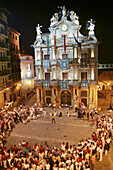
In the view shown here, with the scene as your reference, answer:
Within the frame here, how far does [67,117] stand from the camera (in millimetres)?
30766

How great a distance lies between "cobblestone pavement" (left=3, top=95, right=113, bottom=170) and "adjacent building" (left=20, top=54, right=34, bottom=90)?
27.7 meters

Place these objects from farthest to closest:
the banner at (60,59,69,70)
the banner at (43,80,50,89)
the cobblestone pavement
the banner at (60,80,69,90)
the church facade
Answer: the banner at (43,80,50,89), the banner at (60,80,69,90), the church facade, the banner at (60,59,69,70), the cobblestone pavement

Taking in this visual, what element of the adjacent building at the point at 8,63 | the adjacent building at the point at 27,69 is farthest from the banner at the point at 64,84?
the adjacent building at the point at 27,69

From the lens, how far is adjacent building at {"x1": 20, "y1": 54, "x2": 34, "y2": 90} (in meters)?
54.9

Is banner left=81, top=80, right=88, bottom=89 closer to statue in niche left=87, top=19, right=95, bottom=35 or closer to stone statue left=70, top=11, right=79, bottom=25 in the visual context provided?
statue in niche left=87, top=19, right=95, bottom=35

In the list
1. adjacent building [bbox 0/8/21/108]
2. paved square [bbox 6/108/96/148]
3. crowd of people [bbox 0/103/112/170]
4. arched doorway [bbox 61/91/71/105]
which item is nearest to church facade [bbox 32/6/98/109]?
arched doorway [bbox 61/91/71/105]

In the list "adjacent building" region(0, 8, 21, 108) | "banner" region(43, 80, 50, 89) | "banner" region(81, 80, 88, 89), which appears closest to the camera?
"banner" region(81, 80, 88, 89)

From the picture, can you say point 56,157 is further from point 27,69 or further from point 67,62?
point 27,69

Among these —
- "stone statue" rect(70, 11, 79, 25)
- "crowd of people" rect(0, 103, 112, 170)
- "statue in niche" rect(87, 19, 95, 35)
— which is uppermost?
"stone statue" rect(70, 11, 79, 25)

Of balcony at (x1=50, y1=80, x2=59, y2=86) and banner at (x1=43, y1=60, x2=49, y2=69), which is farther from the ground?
banner at (x1=43, y1=60, x2=49, y2=69)

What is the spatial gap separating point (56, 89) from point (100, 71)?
26176 millimetres

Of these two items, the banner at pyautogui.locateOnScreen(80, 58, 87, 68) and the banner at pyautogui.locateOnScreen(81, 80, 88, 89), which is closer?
the banner at pyautogui.locateOnScreen(80, 58, 87, 68)

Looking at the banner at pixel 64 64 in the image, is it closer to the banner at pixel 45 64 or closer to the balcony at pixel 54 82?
the banner at pixel 45 64

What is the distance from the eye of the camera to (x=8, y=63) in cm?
3916
